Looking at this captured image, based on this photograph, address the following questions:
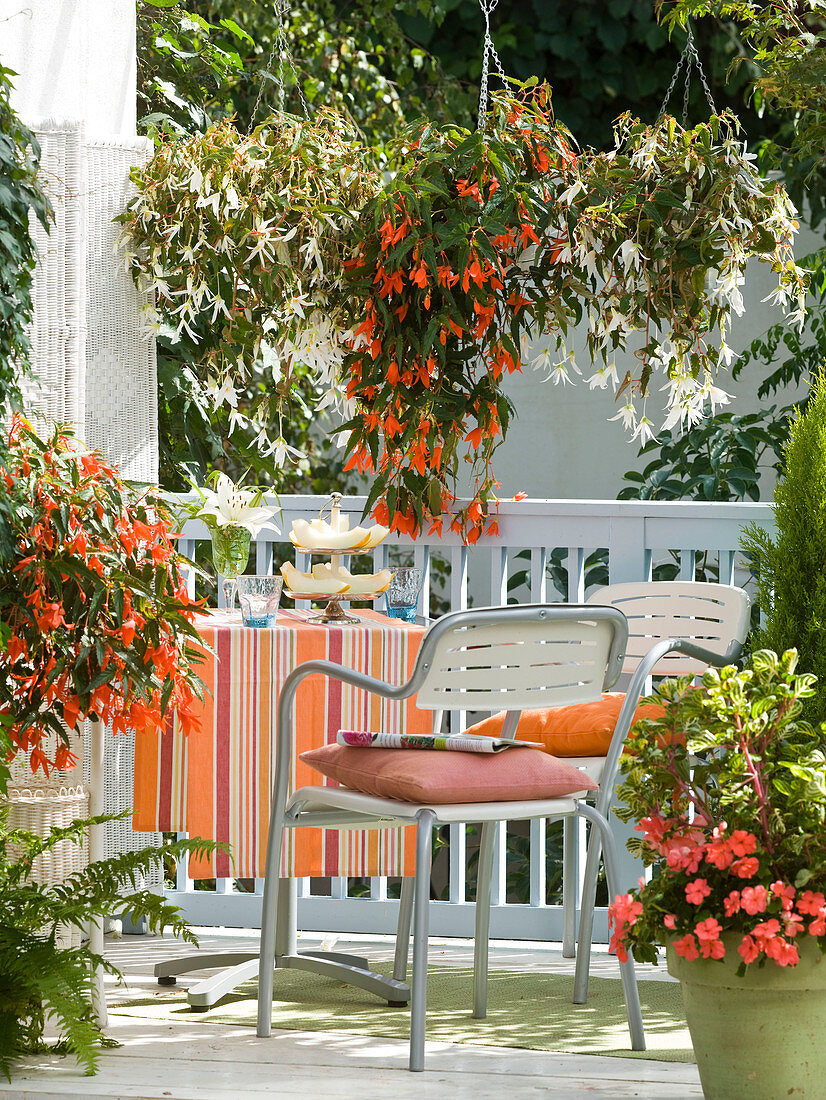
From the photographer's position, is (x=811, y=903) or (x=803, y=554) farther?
(x=803, y=554)

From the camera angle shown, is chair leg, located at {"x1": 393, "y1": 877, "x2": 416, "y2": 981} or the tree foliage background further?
the tree foliage background

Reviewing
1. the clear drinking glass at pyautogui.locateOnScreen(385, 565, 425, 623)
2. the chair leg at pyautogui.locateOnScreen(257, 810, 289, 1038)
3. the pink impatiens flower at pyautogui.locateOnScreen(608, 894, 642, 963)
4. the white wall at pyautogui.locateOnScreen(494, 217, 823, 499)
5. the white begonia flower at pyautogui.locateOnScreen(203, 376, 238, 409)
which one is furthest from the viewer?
the white wall at pyautogui.locateOnScreen(494, 217, 823, 499)

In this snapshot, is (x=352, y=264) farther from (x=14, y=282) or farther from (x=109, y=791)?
(x=109, y=791)

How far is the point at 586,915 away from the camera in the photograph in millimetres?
2930

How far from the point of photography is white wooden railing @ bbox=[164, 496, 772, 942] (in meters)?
3.40

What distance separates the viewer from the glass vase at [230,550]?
339 cm

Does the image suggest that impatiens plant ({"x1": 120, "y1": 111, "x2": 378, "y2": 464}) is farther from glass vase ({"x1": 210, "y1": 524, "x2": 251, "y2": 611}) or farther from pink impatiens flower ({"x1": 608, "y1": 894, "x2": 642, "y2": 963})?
pink impatiens flower ({"x1": 608, "y1": 894, "x2": 642, "y2": 963})

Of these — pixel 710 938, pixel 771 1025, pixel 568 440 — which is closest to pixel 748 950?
pixel 710 938

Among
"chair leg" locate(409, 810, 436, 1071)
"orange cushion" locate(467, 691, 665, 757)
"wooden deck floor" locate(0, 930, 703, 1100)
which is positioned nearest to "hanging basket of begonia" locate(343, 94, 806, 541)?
"orange cushion" locate(467, 691, 665, 757)

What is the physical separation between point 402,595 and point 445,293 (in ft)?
2.26

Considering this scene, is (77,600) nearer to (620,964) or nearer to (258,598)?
(258,598)

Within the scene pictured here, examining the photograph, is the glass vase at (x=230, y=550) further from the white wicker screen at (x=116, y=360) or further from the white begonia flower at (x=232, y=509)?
the white wicker screen at (x=116, y=360)

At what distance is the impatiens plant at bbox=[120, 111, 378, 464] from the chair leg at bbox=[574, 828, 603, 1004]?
131cm

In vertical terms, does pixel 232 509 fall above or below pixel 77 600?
above
